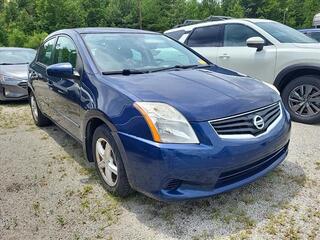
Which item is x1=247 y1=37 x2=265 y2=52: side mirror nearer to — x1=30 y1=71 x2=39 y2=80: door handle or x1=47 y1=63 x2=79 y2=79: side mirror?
x1=47 y1=63 x2=79 y2=79: side mirror

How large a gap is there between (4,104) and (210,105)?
6662 millimetres

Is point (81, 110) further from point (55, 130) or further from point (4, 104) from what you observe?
point (4, 104)

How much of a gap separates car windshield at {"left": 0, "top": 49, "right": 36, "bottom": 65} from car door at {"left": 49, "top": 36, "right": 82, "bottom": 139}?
468 centimetres

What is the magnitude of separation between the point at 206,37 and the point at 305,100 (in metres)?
Result: 2.37

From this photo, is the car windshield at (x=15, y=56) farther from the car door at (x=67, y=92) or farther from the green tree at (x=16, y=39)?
the green tree at (x=16, y=39)

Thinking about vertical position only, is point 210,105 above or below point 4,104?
above

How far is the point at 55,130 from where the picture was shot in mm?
5531

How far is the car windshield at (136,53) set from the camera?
3516 millimetres

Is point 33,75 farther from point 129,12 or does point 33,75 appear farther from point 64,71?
point 129,12

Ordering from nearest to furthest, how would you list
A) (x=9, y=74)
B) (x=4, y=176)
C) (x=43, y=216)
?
(x=43, y=216), (x=4, y=176), (x=9, y=74)

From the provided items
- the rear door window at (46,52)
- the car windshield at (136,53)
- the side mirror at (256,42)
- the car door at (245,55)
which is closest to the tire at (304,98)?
the car door at (245,55)

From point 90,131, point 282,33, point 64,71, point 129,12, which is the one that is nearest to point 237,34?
point 282,33

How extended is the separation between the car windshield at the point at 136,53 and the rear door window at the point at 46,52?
1.07 metres

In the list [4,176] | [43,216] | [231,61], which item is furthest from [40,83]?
[231,61]
